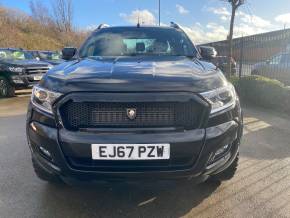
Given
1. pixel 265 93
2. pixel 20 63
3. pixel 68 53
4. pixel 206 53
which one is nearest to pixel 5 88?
pixel 20 63

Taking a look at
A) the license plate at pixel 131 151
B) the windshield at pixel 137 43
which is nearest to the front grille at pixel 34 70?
the windshield at pixel 137 43

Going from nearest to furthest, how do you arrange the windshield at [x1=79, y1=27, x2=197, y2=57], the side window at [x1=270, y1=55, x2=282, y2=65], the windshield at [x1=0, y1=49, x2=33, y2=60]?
the windshield at [x1=79, y1=27, x2=197, y2=57], the side window at [x1=270, y1=55, x2=282, y2=65], the windshield at [x1=0, y1=49, x2=33, y2=60]

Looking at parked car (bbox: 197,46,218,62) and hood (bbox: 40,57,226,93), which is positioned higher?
parked car (bbox: 197,46,218,62)

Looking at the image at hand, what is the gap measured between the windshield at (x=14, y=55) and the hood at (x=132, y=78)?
988 cm

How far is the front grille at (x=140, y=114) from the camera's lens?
2.56m

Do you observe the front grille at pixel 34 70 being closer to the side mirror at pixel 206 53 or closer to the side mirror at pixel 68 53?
the side mirror at pixel 68 53

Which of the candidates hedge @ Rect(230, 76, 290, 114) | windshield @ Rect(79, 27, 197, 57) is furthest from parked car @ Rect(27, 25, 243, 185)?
hedge @ Rect(230, 76, 290, 114)

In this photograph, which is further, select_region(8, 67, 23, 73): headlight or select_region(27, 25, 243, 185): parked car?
select_region(8, 67, 23, 73): headlight

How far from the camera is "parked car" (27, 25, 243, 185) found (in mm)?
2512

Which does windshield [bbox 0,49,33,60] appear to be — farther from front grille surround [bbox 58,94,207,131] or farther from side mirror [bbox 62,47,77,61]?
front grille surround [bbox 58,94,207,131]

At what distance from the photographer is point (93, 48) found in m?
4.30

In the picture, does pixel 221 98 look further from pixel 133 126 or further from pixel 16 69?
pixel 16 69

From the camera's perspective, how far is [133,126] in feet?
8.40

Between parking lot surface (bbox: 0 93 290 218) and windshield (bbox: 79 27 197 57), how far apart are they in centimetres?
156
